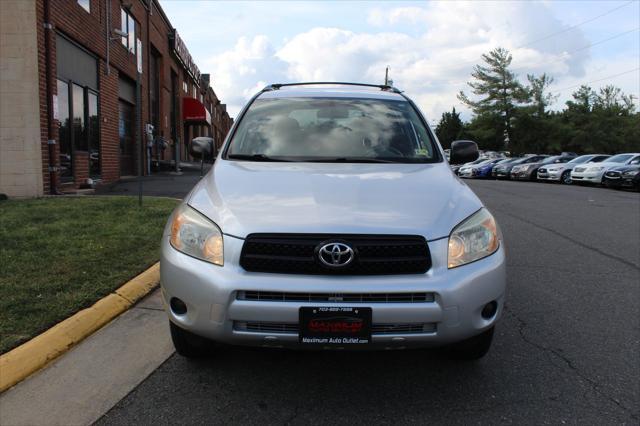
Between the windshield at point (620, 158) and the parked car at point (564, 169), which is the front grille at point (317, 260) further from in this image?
the parked car at point (564, 169)

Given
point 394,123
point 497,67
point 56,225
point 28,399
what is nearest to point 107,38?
point 56,225

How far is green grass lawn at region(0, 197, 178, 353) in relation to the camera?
3.63 m

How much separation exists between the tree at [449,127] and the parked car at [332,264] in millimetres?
101942

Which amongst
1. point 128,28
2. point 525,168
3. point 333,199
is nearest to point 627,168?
point 525,168

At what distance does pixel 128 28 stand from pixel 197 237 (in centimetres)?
1696

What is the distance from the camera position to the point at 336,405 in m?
2.75

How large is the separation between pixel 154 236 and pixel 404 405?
4260 millimetres

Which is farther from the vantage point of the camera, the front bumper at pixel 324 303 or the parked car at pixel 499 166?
the parked car at pixel 499 166

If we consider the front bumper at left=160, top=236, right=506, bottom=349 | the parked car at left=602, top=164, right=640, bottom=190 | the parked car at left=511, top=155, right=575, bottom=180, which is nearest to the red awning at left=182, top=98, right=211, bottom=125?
the parked car at left=511, top=155, right=575, bottom=180

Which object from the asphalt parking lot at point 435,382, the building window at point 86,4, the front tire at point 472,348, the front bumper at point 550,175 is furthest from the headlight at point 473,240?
the front bumper at point 550,175

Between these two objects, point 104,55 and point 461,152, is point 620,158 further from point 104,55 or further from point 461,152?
point 461,152

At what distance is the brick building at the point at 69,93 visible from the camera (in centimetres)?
1002

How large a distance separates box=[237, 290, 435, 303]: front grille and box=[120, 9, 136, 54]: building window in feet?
52.8

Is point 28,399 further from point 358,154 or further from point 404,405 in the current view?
point 358,154
